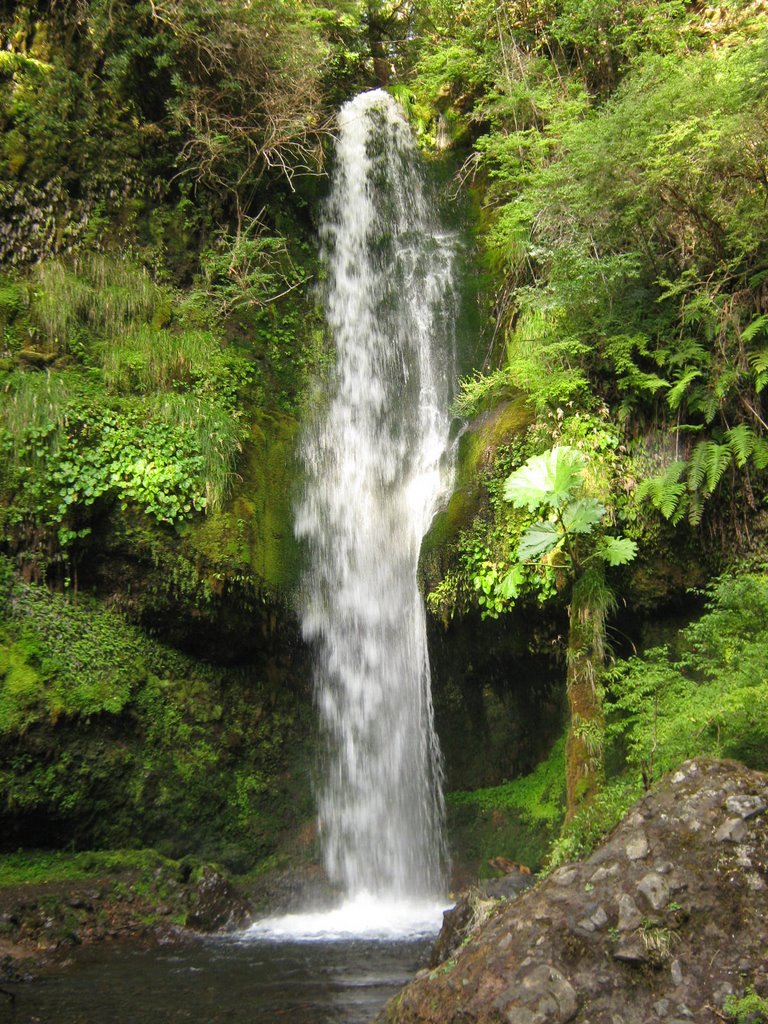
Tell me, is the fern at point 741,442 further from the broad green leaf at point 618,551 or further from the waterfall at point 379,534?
the waterfall at point 379,534

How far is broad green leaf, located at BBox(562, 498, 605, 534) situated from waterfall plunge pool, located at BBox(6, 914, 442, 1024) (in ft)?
11.7

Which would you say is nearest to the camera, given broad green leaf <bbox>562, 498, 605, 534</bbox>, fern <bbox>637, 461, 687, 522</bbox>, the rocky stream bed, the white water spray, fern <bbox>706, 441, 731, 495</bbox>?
the rocky stream bed

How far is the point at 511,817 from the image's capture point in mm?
7957

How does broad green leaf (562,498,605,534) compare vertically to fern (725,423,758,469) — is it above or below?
below

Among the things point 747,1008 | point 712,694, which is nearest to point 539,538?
point 712,694

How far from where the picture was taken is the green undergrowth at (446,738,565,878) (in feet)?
25.1

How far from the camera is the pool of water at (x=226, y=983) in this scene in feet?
15.6

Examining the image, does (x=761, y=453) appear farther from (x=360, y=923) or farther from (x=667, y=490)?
(x=360, y=923)

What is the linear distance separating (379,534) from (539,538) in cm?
300

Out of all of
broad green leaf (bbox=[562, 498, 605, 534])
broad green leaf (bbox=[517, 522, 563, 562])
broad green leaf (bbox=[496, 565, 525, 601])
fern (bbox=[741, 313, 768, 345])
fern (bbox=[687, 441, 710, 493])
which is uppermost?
fern (bbox=[741, 313, 768, 345])

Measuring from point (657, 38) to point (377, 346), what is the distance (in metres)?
5.44

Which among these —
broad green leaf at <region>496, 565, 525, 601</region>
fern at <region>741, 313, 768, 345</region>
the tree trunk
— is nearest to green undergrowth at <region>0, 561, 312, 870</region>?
broad green leaf at <region>496, 565, 525, 601</region>

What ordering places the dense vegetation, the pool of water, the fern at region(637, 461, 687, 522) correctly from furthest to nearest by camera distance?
the dense vegetation, the fern at region(637, 461, 687, 522), the pool of water

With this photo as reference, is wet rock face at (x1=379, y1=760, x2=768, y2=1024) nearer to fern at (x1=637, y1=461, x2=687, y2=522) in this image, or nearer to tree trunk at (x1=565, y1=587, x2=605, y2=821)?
tree trunk at (x1=565, y1=587, x2=605, y2=821)
